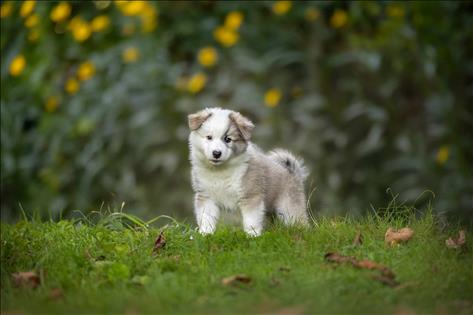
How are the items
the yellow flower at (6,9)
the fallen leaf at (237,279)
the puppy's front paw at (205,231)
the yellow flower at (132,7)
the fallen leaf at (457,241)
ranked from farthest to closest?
1. the yellow flower at (6,9)
2. the yellow flower at (132,7)
3. the puppy's front paw at (205,231)
4. the fallen leaf at (457,241)
5. the fallen leaf at (237,279)

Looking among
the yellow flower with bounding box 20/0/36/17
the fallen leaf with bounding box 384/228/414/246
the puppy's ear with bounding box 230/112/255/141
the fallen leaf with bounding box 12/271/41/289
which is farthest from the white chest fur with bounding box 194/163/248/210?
the yellow flower with bounding box 20/0/36/17

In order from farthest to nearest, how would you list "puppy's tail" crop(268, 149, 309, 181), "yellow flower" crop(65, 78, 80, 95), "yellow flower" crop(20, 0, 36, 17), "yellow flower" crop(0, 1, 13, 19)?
"yellow flower" crop(0, 1, 13, 19)
"yellow flower" crop(20, 0, 36, 17)
"yellow flower" crop(65, 78, 80, 95)
"puppy's tail" crop(268, 149, 309, 181)

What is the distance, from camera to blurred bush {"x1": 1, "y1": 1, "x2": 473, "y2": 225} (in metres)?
8.59

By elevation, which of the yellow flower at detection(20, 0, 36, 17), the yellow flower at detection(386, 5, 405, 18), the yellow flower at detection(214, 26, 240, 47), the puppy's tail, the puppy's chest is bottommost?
the puppy's chest

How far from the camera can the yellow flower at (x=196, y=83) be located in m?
Result: 8.93

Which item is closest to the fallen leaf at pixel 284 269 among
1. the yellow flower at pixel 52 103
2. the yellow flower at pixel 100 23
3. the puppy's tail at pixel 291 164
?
the puppy's tail at pixel 291 164

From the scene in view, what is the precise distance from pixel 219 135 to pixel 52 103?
3.33 meters

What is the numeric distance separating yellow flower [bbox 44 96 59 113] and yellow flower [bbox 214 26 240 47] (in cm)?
162

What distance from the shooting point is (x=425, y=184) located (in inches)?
335

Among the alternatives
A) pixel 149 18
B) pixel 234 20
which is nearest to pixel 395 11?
pixel 234 20

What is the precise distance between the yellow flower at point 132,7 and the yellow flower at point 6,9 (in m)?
1.15

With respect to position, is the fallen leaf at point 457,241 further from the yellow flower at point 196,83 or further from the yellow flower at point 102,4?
the yellow flower at point 102,4

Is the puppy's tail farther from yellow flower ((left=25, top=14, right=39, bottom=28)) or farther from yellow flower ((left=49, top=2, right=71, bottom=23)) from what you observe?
yellow flower ((left=25, top=14, right=39, bottom=28))

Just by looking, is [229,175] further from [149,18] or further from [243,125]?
[149,18]
